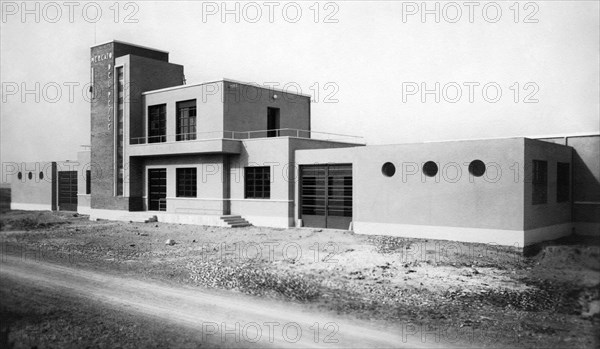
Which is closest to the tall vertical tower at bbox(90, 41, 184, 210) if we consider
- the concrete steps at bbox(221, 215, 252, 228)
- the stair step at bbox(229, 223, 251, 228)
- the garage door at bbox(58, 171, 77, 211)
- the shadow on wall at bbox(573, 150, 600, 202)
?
the concrete steps at bbox(221, 215, 252, 228)

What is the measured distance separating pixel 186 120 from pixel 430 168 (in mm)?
16010

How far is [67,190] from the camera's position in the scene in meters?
39.5

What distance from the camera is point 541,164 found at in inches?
795

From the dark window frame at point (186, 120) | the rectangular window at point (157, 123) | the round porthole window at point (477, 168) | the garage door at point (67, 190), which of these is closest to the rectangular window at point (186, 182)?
the dark window frame at point (186, 120)

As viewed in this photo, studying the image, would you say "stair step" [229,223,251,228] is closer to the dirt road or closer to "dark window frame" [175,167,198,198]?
"dark window frame" [175,167,198,198]

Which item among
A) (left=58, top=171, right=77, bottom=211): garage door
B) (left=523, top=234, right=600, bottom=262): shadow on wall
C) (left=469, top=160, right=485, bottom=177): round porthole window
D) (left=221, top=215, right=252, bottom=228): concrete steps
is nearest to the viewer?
(left=523, top=234, right=600, bottom=262): shadow on wall

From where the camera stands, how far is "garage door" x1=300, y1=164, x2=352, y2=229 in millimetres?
23141

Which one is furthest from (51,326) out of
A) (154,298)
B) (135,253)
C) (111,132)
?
(111,132)

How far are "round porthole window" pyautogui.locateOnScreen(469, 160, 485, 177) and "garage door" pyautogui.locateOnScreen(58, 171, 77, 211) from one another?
33107 mm

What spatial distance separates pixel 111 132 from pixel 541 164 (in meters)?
25.8

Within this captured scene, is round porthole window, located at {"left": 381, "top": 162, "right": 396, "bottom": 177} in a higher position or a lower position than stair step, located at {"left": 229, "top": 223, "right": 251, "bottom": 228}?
higher

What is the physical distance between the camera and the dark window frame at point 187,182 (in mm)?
28141

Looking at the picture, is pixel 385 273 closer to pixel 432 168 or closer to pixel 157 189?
pixel 432 168

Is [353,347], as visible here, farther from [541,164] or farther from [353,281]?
[541,164]
